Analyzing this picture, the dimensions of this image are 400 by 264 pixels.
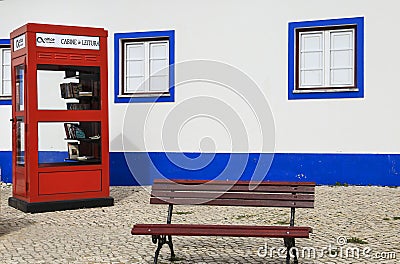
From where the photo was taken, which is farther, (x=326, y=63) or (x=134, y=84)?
(x=134, y=84)

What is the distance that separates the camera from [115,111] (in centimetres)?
1425

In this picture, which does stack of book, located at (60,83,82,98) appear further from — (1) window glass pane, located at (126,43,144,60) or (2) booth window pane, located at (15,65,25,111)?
(1) window glass pane, located at (126,43,144,60)

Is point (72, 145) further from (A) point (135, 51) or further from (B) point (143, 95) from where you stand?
(A) point (135, 51)

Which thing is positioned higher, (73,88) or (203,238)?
(73,88)

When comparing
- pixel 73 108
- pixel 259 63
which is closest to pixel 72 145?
pixel 73 108

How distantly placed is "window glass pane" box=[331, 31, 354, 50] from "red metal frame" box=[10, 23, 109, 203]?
15.2 feet

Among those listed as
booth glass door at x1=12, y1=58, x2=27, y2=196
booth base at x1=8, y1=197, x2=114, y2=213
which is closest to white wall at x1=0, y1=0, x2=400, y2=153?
booth base at x1=8, y1=197, x2=114, y2=213

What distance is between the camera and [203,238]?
26.2 ft

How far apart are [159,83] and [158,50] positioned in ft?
2.27

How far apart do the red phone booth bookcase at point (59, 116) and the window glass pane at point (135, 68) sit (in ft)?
10.6

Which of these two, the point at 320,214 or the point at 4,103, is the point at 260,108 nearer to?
the point at 320,214

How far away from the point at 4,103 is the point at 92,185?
533cm

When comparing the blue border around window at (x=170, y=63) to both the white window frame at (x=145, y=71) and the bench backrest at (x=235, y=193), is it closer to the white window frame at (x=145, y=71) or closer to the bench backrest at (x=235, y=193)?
the white window frame at (x=145, y=71)

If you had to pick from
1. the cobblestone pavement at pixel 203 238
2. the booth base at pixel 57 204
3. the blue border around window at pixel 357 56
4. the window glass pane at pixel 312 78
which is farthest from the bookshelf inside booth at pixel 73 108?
the window glass pane at pixel 312 78
